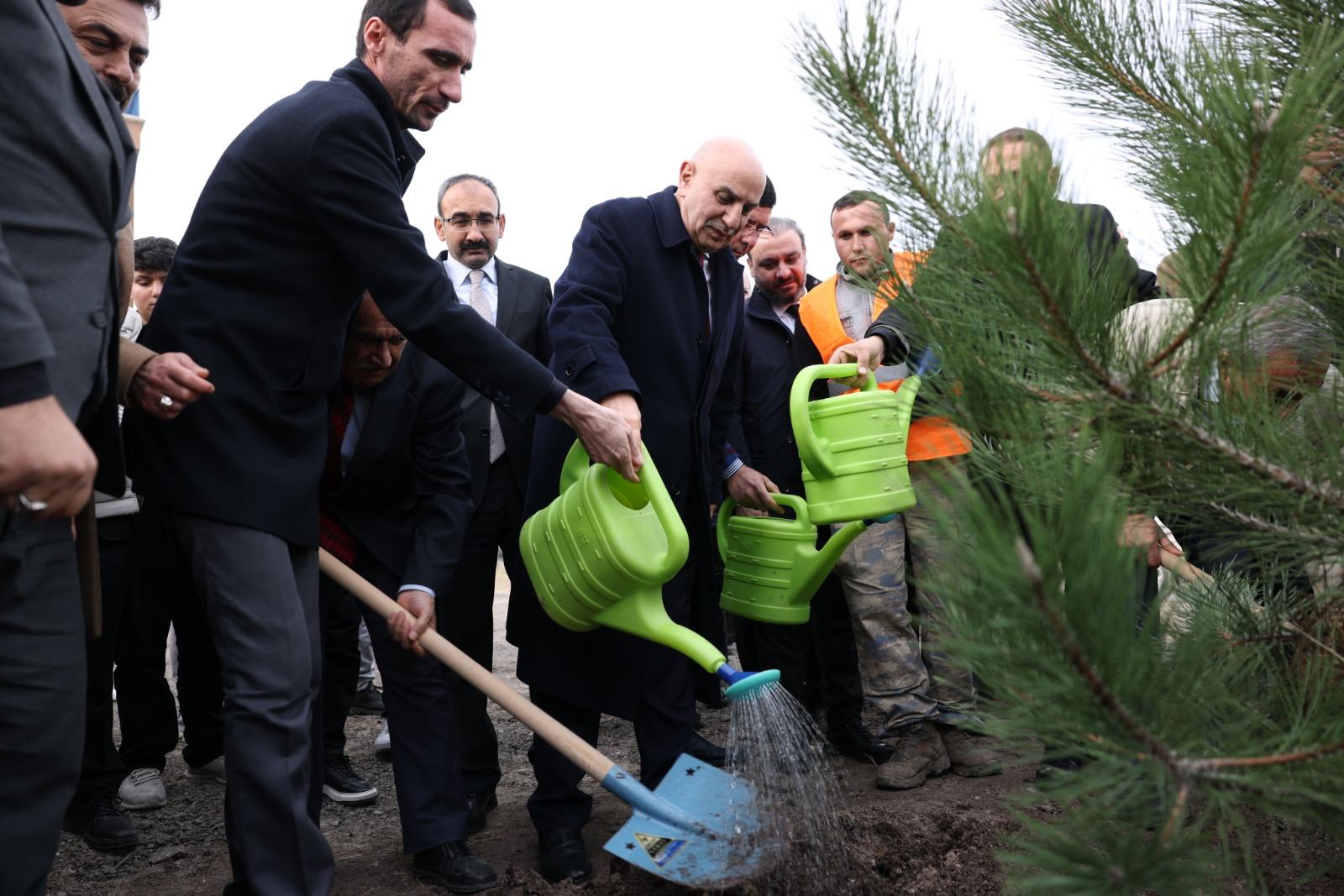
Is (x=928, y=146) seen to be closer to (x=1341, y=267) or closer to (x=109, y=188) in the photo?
(x=1341, y=267)

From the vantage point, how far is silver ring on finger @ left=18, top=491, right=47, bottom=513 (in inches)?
54.6

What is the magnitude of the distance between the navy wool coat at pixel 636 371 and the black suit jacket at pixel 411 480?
0.24 metres

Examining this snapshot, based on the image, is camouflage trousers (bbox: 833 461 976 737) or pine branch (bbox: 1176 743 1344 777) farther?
camouflage trousers (bbox: 833 461 976 737)

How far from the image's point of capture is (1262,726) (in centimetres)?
128

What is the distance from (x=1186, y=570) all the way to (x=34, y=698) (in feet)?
7.41

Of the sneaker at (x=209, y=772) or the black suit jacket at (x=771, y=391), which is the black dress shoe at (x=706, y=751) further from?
the sneaker at (x=209, y=772)

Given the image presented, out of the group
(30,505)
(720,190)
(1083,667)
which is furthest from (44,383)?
(720,190)

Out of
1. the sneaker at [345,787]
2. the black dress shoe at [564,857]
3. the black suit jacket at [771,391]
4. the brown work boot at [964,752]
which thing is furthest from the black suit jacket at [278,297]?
the brown work boot at [964,752]

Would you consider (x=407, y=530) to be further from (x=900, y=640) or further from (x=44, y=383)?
(x=900, y=640)

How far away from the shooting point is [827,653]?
3.93 metres

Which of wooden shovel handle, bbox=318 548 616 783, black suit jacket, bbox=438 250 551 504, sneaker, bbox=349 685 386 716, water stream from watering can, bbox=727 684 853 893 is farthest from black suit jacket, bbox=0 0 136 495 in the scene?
sneaker, bbox=349 685 386 716

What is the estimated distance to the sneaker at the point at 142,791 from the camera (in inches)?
130

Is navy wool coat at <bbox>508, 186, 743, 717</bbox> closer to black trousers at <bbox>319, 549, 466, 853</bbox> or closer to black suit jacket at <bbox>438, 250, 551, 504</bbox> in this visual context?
black trousers at <bbox>319, 549, 466, 853</bbox>

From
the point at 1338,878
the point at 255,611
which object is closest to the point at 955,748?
the point at 1338,878
